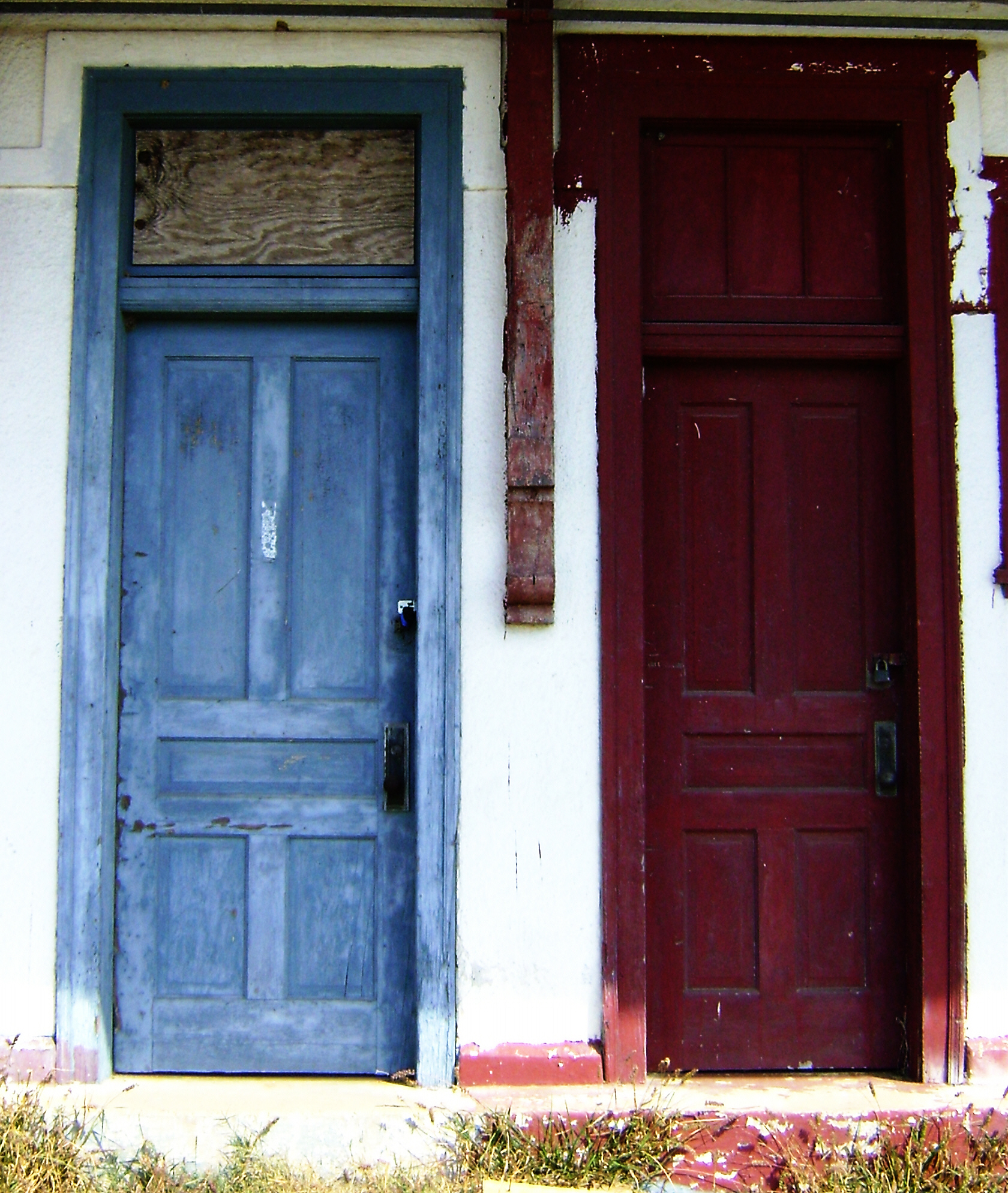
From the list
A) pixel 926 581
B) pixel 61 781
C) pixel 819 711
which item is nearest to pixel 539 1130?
pixel 819 711

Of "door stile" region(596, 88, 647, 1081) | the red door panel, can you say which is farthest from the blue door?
the red door panel

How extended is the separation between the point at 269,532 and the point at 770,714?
1.66 m

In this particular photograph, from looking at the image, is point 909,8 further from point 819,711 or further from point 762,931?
point 762,931

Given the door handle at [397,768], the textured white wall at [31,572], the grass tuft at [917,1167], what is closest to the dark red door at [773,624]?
the grass tuft at [917,1167]

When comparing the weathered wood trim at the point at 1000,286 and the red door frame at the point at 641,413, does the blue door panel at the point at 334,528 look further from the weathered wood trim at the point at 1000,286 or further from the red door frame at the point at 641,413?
the weathered wood trim at the point at 1000,286

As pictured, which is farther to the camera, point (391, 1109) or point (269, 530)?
point (269, 530)

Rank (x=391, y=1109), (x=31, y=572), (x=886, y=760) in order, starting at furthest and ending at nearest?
(x=886, y=760) → (x=31, y=572) → (x=391, y=1109)

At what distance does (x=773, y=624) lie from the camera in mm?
3367

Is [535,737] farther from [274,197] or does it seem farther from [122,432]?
[274,197]

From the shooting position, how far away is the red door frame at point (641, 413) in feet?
10.4

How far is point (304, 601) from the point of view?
3.34 metres

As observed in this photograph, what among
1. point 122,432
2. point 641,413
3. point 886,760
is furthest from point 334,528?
point 886,760

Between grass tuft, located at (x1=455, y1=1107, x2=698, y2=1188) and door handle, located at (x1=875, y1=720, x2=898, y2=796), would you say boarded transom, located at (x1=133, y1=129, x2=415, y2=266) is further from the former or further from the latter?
grass tuft, located at (x1=455, y1=1107, x2=698, y2=1188)

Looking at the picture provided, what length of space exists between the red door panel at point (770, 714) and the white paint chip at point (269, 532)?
1.16m
